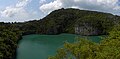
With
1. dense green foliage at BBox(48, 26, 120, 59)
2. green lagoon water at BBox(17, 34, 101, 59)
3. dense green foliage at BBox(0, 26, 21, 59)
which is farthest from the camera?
green lagoon water at BBox(17, 34, 101, 59)

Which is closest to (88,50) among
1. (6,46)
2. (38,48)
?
(6,46)

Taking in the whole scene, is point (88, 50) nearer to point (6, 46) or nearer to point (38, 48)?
point (6, 46)

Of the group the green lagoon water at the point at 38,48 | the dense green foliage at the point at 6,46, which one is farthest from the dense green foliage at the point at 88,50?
the dense green foliage at the point at 6,46

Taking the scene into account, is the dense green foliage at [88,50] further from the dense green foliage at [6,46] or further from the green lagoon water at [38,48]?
the dense green foliage at [6,46]

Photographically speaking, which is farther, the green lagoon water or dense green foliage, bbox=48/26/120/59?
the green lagoon water

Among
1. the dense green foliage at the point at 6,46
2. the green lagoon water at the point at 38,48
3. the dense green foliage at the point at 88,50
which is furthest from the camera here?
the green lagoon water at the point at 38,48

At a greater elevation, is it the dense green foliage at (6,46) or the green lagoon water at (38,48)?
the dense green foliage at (6,46)

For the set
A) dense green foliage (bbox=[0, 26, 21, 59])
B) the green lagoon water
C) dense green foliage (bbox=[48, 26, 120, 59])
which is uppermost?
dense green foliage (bbox=[48, 26, 120, 59])

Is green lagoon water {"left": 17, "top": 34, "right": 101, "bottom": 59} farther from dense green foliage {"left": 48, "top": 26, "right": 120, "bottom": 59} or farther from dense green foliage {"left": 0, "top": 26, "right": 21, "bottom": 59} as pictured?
dense green foliage {"left": 48, "top": 26, "right": 120, "bottom": 59}

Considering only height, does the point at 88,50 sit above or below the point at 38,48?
above

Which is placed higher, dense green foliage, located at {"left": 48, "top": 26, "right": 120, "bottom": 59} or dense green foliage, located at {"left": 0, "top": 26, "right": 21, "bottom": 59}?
dense green foliage, located at {"left": 48, "top": 26, "right": 120, "bottom": 59}

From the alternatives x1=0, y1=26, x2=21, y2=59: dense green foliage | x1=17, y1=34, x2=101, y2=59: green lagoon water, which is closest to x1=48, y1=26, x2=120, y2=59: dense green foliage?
x1=17, y1=34, x2=101, y2=59: green lagoon water

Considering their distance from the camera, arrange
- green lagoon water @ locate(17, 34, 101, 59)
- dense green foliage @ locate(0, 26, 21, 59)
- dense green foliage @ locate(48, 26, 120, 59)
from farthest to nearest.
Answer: green lagoon water @ locate(17, 34, 101, 59), dense green foliage @ locate(0, 26, 21, 59), dense green foliage @ locate(48, 26, 120, 59)
